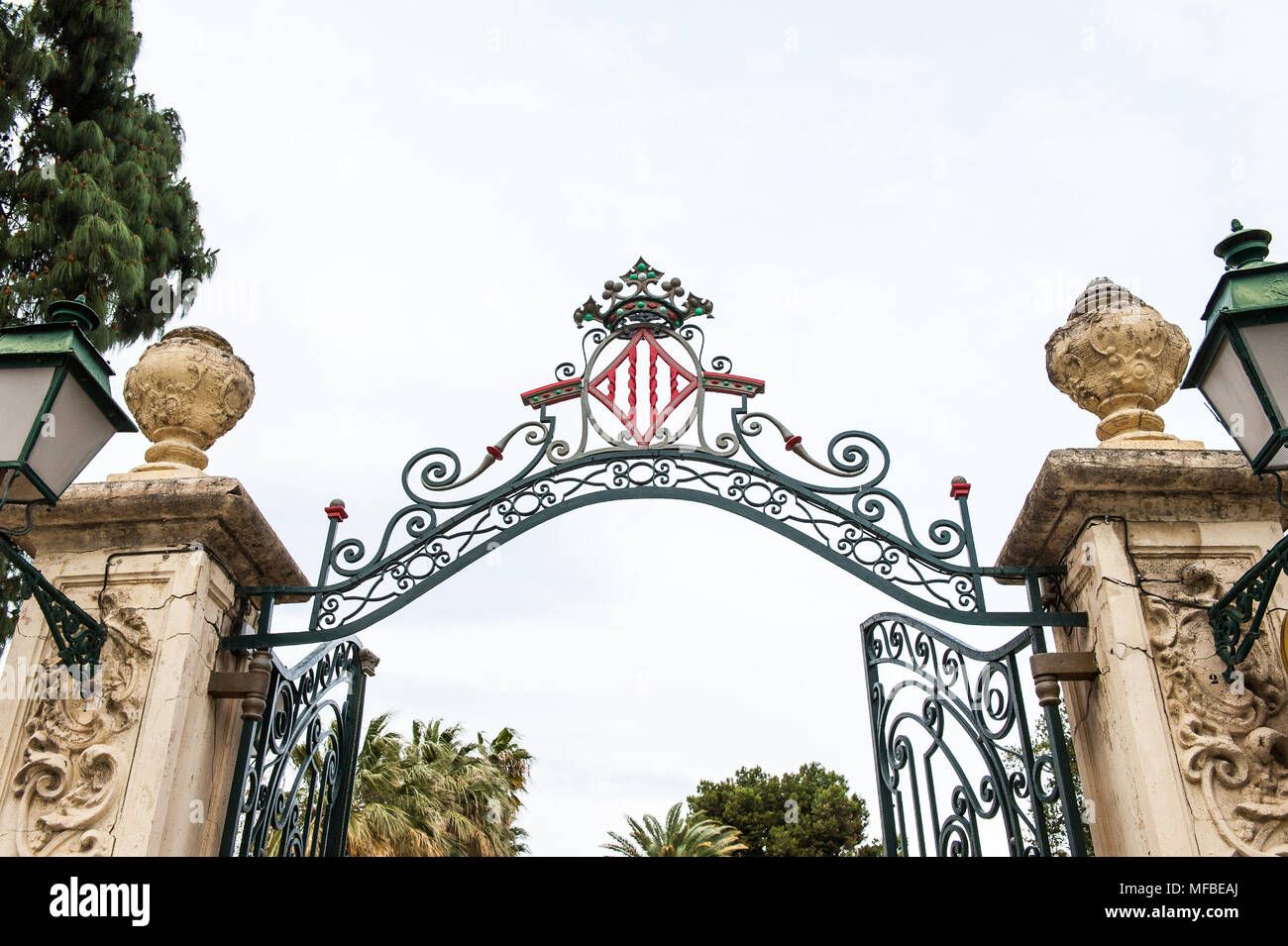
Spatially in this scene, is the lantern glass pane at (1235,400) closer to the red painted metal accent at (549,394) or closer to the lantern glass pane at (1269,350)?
the lantern glass pane at (1269,350)

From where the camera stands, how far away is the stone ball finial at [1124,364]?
12.6 ft

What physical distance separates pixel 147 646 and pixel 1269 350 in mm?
3799

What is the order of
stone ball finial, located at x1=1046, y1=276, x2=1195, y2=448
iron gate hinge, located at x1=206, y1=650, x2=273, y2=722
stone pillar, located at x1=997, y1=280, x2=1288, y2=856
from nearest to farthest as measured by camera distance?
stone pillar, located at x1=997, y1=280, x2=1288, y2=856 < iron gate hinge, located at x1=206, y1=650, x2=273, y2=722 < stone ball finial, located at x1=1046, y1=276, x2=1195, y2=448

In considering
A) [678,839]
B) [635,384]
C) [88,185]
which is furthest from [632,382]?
[678,839]

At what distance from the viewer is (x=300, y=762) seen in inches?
156

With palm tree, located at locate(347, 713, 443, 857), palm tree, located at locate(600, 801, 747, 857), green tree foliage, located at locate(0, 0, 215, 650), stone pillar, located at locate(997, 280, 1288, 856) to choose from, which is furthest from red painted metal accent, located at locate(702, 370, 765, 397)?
palm tree, located at locate(600, 801, 747, 857)

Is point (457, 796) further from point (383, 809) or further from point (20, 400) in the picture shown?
point (20, 400)

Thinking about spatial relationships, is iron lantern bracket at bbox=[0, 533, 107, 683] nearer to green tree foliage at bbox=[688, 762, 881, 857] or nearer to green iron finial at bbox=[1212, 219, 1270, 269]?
green iron finial at bbox=[1212, 219, 1270, 269]

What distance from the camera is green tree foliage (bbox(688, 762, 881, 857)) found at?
92.7 ft

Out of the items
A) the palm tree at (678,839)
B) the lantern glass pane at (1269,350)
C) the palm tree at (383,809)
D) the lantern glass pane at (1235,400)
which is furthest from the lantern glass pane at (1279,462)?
the palm tree at (678,839)

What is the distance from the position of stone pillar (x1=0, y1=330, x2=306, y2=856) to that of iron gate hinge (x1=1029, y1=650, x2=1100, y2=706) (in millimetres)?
3061

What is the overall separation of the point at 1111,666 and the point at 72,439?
11.6 feet
